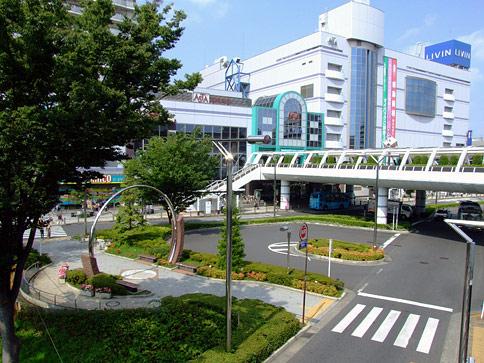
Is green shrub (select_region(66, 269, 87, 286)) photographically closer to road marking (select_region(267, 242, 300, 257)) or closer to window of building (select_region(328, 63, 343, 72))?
road marking (select_region(267, 242, 300, 257))

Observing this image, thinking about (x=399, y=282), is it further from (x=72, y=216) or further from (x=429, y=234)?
(x=72, y=216)

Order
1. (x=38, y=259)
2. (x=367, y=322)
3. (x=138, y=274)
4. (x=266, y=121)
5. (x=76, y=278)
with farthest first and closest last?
(x=266, y=121) < (x=38, y=259) < (x=138, y=274) < (x=76, y=278) < (x=367, y=322)

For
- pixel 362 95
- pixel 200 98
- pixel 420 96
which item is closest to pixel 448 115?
pixel 420 96

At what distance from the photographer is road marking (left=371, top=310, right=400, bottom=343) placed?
1447 centimetres

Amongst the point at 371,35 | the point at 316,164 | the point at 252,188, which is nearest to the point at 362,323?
the point at 316,164

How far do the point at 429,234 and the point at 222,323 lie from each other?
1202 inches

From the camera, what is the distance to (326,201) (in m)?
56.2

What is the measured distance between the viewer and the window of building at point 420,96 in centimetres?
8981

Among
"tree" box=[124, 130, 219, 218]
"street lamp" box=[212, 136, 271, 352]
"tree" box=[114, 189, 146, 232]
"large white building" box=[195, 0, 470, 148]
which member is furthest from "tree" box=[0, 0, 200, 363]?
"large white building" box=[195, 0, 470, 148]

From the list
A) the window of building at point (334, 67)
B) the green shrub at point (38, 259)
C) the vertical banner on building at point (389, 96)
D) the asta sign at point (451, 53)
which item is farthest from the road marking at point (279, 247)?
the asta sign at point (451, 53)

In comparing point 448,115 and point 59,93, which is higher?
point 448,115

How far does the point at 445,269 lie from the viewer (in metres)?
24.8

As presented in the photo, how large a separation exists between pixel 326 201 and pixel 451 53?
77.4 metres

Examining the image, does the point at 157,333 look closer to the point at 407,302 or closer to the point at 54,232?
the point at 407,302
